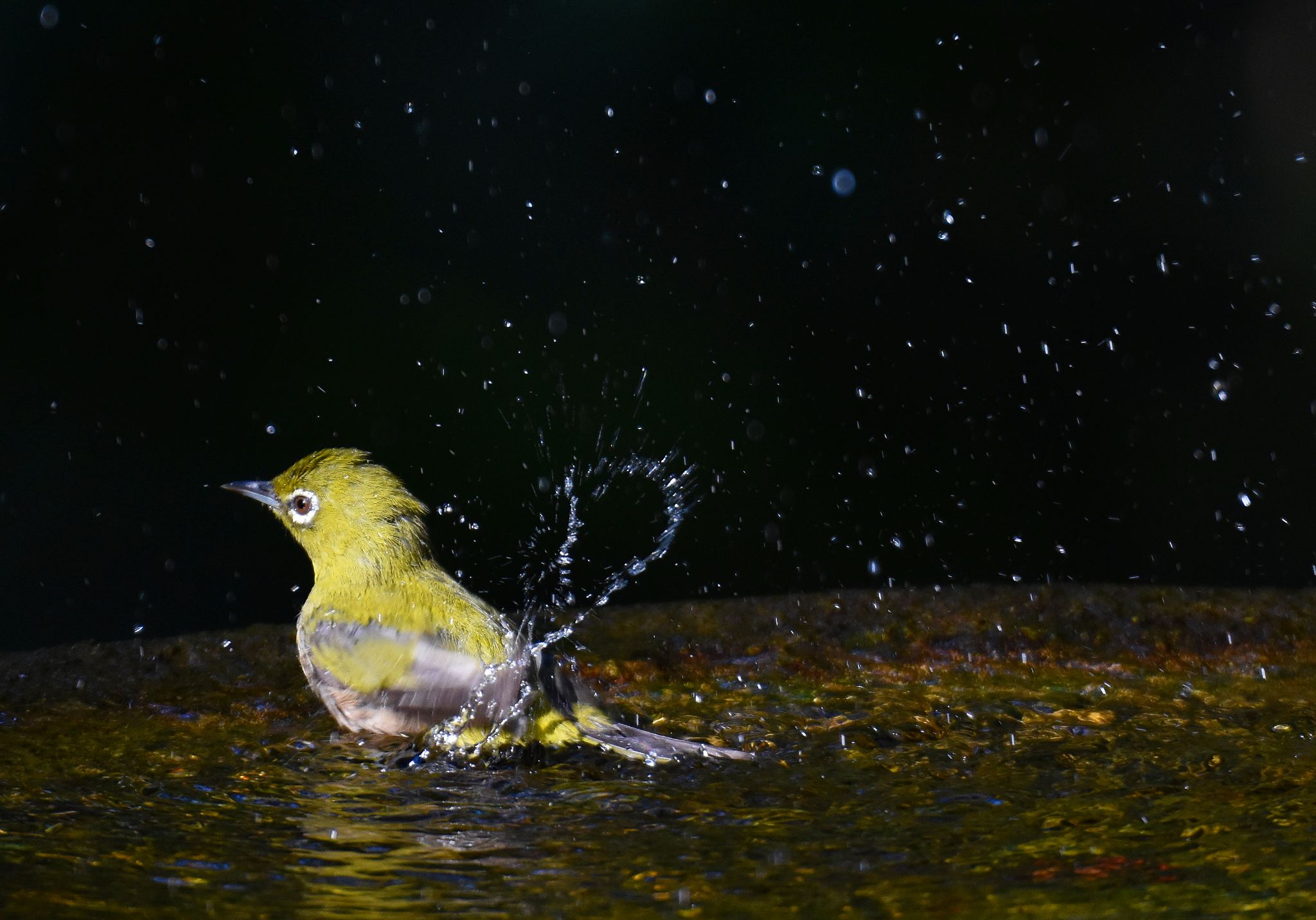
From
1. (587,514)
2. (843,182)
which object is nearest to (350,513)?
(587,514)

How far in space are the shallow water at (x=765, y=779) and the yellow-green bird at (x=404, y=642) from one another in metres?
0.12

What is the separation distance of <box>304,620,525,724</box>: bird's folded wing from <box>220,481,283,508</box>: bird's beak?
620 millimetres

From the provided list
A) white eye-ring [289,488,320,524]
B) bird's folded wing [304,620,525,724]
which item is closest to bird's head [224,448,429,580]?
white eye-ring [289,488,320,524]

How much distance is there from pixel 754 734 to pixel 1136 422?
13.8 ft

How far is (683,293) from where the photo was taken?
20.9ft

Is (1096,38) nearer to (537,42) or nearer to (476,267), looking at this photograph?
(537,42)

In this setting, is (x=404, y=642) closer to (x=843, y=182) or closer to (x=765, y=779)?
(x=765, y=779)

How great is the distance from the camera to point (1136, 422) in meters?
6.71

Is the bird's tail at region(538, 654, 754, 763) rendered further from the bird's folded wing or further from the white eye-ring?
the white eye-ring

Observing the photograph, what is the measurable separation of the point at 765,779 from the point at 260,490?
75.1 inches

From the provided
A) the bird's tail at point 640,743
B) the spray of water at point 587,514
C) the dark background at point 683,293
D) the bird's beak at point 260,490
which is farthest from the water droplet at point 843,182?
the bird's tail at point 640,743

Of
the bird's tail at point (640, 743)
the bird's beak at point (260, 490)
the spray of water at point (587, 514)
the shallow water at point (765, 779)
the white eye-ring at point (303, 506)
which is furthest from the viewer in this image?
the spray of water at point (587, 514)

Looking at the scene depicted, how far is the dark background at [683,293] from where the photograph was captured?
588cm

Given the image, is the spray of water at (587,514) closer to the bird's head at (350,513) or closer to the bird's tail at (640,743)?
the bird's head at (350,513)
